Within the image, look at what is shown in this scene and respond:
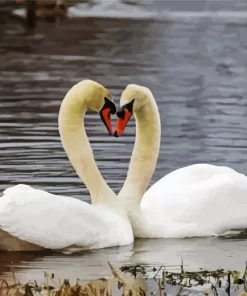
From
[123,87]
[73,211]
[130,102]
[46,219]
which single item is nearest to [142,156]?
[130,102]

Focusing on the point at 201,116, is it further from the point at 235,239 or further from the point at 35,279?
the point at 35,279

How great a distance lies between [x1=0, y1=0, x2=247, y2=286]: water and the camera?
841cm

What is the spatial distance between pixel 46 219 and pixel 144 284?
3.38ft

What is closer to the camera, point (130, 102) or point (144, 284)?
point (144, 284)

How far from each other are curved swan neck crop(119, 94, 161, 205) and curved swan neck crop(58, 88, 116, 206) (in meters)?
0.17

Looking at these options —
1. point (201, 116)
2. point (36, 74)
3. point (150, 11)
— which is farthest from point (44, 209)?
point (150, 11)

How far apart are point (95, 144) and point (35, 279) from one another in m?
4.36

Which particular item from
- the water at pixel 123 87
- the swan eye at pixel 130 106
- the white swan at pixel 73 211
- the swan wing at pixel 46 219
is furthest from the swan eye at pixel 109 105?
the water at pixel 123 87

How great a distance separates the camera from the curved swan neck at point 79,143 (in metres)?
8.50

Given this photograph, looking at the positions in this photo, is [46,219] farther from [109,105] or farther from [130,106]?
[130,106]

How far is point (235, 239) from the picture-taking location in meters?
8.79

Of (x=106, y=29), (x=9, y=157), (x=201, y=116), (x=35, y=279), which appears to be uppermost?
(x=106, y=29)

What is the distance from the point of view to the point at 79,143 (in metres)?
8.57

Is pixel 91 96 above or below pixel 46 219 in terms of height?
above
